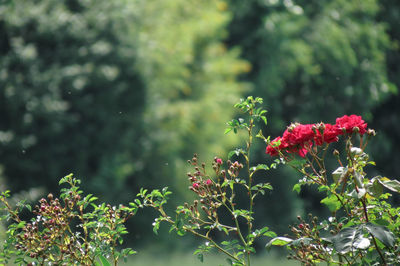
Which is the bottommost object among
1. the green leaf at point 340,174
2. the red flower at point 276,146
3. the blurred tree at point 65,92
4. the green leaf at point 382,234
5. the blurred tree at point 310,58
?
the green leaf at point 382,234

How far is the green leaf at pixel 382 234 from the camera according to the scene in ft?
5.48

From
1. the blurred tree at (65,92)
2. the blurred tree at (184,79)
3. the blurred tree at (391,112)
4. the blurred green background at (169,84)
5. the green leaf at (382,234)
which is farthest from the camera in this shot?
the blurred tree at (391,112)

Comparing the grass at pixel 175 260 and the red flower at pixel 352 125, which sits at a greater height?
the grass at pixel 175 260

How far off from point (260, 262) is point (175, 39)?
3888 millimetres

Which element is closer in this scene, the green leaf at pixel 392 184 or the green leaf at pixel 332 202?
the green leaf at pixel 392 184

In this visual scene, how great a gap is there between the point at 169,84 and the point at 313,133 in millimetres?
7967

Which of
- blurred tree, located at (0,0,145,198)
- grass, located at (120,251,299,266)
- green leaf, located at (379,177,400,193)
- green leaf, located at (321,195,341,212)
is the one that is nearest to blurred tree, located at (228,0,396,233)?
grass, located at (120,251,299,266)

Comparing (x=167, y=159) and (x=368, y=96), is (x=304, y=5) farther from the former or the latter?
(x=167, y=159)

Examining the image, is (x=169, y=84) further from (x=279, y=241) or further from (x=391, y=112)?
(x=279, y=241)

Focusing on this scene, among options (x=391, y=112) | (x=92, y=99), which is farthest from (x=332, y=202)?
(x=391, y=112)

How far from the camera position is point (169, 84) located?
9773mm

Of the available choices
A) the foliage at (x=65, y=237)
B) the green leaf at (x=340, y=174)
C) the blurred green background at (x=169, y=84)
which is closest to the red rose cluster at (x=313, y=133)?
the green leaf at (x=340, y=174)

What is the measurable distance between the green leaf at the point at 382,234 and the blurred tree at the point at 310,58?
8.43 m

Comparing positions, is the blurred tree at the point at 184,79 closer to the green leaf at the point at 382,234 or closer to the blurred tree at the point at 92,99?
the blurred tree at the point at 92,99
